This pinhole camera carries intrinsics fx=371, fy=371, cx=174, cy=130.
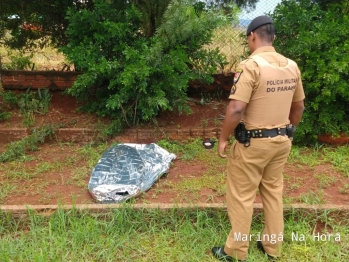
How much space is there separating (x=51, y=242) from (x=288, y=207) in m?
2.00

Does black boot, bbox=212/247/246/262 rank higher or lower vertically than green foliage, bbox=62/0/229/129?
lower

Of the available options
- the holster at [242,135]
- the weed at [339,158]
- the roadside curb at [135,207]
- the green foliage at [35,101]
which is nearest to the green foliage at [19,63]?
the green foliage at [35,101]

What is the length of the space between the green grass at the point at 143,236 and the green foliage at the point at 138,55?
166 centimetres

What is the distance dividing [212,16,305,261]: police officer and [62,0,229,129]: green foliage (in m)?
2.01

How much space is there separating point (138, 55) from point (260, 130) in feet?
7.74

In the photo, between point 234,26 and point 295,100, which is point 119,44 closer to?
point 234,26

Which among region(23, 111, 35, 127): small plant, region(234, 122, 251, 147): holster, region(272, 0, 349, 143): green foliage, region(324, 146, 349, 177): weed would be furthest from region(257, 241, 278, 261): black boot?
region(23, 111, 35, 127): small plant

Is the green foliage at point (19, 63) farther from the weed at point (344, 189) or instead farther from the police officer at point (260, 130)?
the weed at point (344, 189)

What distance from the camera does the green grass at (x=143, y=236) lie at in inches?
111

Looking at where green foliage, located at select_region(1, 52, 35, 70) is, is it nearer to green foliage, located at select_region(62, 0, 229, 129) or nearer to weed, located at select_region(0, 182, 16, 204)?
green foliage, located at select_region(62, 0, 229, 129)

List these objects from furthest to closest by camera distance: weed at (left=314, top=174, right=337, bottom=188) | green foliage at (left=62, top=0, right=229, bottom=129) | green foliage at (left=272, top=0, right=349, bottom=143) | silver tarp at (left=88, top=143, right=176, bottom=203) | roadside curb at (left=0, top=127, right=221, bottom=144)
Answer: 1. roadside curb at (left=0, top=127, right=221, bottom=144)
2. green foliage at (left=62, top=0, right=229, bottom=129)
3. green foliage at (left=272, top=0, right=349, bottom=143)
4. weed at (left=314, top=174, right=337, bottom=188)
5. silver tarp at (left=88, top=143, right=176, bottom=203)

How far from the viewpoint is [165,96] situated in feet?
15.6

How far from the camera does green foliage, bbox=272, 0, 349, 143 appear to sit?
418 cm

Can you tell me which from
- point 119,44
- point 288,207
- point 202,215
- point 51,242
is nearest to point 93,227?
point 51,242
